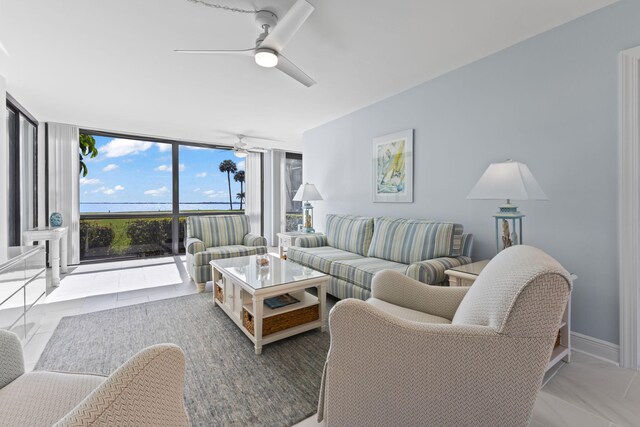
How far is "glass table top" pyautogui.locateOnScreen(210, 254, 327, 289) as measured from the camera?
7.47 feet

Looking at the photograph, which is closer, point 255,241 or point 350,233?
point 350,233

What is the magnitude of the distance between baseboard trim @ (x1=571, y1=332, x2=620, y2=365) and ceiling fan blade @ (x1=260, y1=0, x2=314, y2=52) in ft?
9.26

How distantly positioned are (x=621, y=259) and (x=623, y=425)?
3.21 ft

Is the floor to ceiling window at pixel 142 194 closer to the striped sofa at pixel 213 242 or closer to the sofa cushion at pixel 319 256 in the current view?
the striped sofa at pixel 213 242

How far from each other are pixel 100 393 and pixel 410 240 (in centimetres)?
266

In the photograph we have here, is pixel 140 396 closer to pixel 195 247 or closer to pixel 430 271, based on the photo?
pixel 430 271

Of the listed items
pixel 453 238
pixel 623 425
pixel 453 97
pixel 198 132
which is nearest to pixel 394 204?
pixel 453 238

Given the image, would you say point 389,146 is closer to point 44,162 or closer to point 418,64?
point 418,64

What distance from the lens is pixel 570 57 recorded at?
7.00ft

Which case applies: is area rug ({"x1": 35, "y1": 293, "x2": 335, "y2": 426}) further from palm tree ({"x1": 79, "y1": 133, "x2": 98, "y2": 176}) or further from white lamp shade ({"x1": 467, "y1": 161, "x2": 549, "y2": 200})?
palm tree ({"x1": 79, "y1": 133, "x2": 98, "y2": 176})

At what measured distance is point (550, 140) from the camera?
224cm

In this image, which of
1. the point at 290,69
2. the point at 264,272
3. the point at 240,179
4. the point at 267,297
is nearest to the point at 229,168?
the point at 240,179

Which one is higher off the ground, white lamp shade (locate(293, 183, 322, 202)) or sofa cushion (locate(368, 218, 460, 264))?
white lamp shade (locate(293, 183, 322, 202))

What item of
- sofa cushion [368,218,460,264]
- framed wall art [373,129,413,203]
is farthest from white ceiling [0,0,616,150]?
sofa cushion [368,218,460,264]
